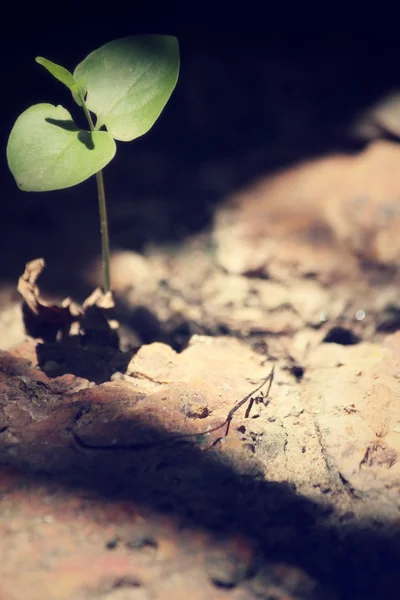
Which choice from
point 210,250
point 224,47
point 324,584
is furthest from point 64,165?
point 224,47

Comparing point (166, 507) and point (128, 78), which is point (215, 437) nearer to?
point (166, 507)

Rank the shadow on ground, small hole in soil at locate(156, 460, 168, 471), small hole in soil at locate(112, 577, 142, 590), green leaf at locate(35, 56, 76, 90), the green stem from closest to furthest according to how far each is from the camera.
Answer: small hole in soil at locate(112, 577, 142, 590)
the shadow on ground
small hole in soil at locate(156, 460, 168, 471)
green leaf at locate(35, 56, 76, 90)
the green stem

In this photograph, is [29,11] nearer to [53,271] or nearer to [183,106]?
[183,106]

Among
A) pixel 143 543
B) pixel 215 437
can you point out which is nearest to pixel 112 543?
pixel 143 543

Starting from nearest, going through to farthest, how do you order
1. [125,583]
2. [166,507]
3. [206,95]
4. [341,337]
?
[125,583], [166,507], [341,337], [206,95]

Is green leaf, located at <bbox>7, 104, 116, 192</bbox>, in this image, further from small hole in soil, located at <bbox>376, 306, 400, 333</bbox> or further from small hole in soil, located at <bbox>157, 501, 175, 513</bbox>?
small hole in soil, located at <bbox>376, 306, 400, 333</bbox>

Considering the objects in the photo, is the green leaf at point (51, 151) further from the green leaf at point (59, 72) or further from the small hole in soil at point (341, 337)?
the small hole in soil at point (341, 337)

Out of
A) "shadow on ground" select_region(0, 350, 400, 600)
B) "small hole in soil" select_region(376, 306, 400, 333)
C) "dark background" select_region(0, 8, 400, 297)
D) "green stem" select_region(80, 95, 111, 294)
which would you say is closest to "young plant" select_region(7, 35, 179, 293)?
"green stem" select_region(80, 95, 111, 294)
